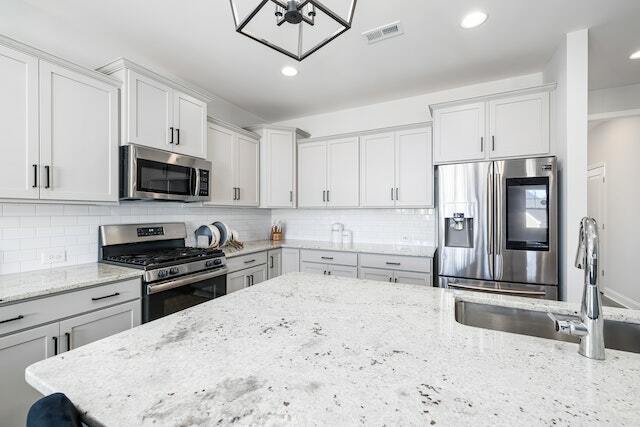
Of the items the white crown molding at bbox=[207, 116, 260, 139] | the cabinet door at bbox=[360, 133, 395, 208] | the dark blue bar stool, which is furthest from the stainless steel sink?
the white crown molding at bbox=[207, 116, 260, 139]

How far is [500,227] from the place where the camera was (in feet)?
8.34

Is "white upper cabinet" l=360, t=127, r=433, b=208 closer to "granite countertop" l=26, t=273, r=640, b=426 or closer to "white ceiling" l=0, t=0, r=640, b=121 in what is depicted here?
"white ceiling" l=0, t=0, r=640, b=121

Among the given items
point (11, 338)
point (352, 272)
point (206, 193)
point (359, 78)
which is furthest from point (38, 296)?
point (359, 78)

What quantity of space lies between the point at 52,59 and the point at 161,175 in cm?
96

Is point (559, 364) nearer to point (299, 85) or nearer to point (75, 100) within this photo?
point (75, 100)

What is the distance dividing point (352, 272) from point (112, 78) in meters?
2.73

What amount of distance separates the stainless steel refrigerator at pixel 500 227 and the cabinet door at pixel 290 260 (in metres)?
1.61

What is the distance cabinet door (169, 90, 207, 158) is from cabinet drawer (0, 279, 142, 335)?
123 cm

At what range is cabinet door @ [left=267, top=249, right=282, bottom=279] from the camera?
349cm

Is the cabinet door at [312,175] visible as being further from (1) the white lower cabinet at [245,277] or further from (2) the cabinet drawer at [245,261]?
(1) the white lower cabinet at [245,277]

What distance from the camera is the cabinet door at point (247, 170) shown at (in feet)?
11.5

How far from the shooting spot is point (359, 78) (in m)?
3.09

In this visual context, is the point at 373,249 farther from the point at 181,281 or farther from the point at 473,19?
the point at 473,19

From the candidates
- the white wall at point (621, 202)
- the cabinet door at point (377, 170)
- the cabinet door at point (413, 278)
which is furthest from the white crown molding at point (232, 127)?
the white wall at point (621, 202)
